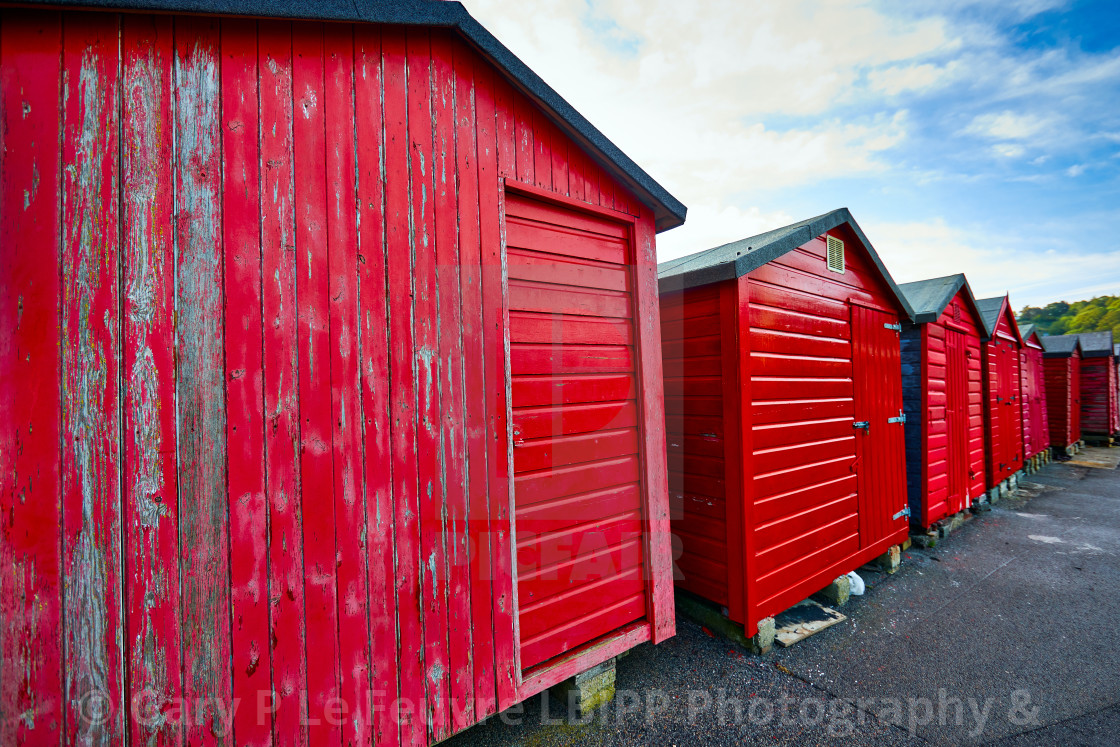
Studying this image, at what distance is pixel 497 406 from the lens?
227 cm

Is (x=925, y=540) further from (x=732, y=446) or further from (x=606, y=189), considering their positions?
(x=606, y=189)

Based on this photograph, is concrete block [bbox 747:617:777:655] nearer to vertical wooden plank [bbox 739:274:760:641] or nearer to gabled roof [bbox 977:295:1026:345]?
vertical wooden plank [bbox 739:274:760:641]

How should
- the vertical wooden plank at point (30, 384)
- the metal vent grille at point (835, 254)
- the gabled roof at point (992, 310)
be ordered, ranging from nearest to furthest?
1. the vertical wooden plank at point (30, 384)
2. the metal vent grille at point (835, 254)
3. the gabled roof at point (992, 310)

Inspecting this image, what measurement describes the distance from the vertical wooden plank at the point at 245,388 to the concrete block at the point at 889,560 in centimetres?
584

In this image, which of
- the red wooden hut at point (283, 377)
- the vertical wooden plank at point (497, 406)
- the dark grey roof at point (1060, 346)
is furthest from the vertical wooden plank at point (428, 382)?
the dark grey roof at point (1060, 346)

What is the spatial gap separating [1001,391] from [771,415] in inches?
336

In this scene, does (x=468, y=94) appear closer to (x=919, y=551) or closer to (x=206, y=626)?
(x=206, y=626)

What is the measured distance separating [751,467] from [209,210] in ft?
11.8

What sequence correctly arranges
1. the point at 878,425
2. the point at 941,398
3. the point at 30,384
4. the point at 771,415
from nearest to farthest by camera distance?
the point at 30,384, the point at 771,415, the point at 878,425, the point at 941,398

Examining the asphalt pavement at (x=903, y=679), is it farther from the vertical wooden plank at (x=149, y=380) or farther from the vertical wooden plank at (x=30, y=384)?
the vertical wooden plank at (x=30, y=384)

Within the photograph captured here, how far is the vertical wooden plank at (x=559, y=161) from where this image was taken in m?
2.57

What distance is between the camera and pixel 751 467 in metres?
3.29

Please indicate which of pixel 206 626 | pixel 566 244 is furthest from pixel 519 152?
pixel 206 626

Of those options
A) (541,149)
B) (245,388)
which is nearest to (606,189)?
(541,149)
